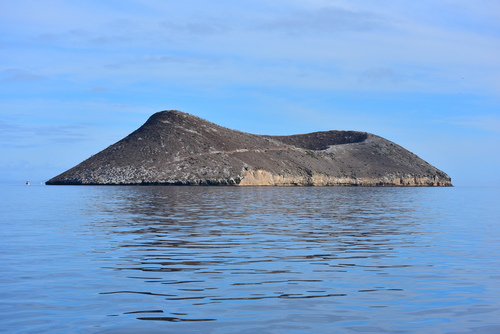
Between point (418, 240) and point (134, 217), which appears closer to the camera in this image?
point (418, 240)

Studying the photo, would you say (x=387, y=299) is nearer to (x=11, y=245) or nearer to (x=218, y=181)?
(x=11, y=245)

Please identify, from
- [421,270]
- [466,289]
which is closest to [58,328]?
[466,289]

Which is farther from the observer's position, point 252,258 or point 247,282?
point 252,258

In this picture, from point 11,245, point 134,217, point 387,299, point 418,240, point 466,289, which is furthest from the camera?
point 134,217

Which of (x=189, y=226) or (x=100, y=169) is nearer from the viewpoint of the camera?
(x=189, y=226)

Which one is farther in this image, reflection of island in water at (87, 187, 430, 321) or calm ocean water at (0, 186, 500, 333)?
reflection of island in water at (87, 187, 430, 321)

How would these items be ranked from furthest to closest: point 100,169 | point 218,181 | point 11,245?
point 100,169, point 218,181, point 11,245

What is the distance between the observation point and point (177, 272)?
1725cm

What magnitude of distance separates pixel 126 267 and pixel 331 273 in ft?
21.0

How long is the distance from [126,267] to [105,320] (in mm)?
6838

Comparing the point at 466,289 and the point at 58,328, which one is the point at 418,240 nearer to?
the point at 466,289

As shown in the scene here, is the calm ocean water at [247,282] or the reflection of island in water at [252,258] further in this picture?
the reflection of island in water at [252,258]

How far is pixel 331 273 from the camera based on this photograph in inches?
675

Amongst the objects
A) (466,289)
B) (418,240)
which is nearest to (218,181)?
(418,240)
